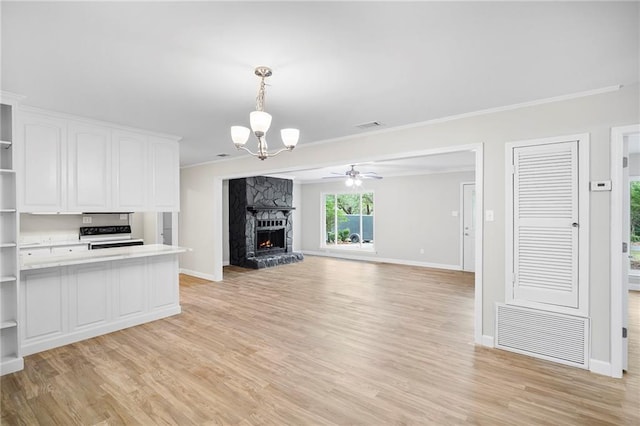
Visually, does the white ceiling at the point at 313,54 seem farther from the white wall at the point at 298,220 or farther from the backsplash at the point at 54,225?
the white wall at the point at 298,220

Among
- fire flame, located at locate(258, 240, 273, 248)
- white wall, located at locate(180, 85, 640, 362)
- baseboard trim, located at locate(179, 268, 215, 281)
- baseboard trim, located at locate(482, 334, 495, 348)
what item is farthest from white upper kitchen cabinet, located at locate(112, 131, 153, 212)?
baseboard trim, located at locate(482, 334, 495, 348)

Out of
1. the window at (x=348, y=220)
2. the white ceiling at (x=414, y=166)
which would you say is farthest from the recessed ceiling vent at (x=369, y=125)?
the window at (x=348, y=220)

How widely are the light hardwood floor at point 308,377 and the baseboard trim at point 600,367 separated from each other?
0.08m

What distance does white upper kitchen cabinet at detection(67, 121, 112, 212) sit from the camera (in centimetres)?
360

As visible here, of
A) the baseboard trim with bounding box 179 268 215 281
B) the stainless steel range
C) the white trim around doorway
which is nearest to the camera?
the white trim around doorway

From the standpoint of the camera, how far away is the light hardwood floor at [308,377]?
7.27 ft

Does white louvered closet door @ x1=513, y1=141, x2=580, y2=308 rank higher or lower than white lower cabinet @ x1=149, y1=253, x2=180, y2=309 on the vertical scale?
higher

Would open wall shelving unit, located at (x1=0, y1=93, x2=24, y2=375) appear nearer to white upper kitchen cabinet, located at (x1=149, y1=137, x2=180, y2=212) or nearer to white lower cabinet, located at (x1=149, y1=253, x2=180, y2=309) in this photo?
white lower cabinet, located at (x1=149, y1=253, x2=180, y2=309)

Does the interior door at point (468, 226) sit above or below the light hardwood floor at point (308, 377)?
above

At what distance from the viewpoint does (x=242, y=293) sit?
217 inches

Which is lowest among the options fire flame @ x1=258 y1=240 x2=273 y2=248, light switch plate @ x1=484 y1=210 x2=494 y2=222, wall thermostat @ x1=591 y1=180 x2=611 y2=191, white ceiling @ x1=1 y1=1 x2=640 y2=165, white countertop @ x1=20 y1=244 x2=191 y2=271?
fire flame @ x1=258 y1=240 x2=273 y2=248

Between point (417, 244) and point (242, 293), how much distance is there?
484 cm

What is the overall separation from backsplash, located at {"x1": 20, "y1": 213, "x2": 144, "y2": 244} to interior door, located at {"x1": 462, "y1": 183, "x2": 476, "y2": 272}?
766cm

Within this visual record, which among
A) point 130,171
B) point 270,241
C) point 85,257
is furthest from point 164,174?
point 270,241
